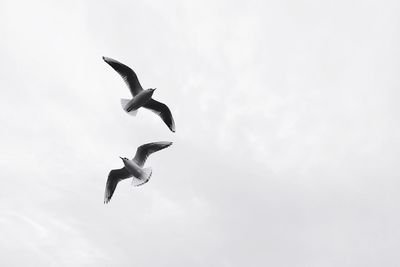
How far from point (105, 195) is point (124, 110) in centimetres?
713

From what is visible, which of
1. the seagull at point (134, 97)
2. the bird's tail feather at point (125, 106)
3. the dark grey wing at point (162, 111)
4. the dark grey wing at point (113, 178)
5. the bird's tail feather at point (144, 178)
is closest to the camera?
the bird's tail feather at point (144, 178)

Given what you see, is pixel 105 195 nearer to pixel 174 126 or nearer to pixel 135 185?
pixel 135 185

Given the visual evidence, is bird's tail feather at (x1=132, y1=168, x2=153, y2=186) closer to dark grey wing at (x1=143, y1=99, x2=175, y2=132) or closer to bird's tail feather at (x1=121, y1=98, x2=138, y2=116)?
bird's tail feather at (x1=121, y1=98, x2=138, y2=116)

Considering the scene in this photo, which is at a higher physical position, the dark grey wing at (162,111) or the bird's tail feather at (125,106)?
the dark grey wing at (162,111)

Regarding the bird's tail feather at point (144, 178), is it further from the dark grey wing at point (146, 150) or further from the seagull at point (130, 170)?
the dark grey wing at point (146, 150)

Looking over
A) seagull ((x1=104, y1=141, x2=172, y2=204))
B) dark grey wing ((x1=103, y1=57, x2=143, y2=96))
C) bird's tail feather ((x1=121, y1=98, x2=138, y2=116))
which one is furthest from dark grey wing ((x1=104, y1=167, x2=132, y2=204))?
dark grey wing ((x1=103, y1=57, x2=143, y2=96))

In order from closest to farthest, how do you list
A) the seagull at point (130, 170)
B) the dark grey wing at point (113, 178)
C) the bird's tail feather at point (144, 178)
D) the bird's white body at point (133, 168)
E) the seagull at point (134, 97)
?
the bird's tail feather at point (144, 178) → the bird's white body at point (133, 168) → the seagull at point (134, 97) → the seagull at point (130, 170) → the dark grey wing at point (113, 178)

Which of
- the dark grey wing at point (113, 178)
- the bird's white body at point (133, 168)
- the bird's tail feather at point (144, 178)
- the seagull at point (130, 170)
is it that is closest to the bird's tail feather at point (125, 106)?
the seagull at point (130, 170)

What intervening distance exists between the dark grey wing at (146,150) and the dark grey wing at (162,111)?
10.2 ft

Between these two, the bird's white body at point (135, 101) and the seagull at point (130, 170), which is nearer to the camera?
the bird's white body at point (135, 101)

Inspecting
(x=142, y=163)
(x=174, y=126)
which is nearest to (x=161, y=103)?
(x=174, y=126)

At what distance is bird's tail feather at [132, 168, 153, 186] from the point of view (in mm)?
35625

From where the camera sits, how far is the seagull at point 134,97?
38.0 meters

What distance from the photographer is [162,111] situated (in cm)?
4122
